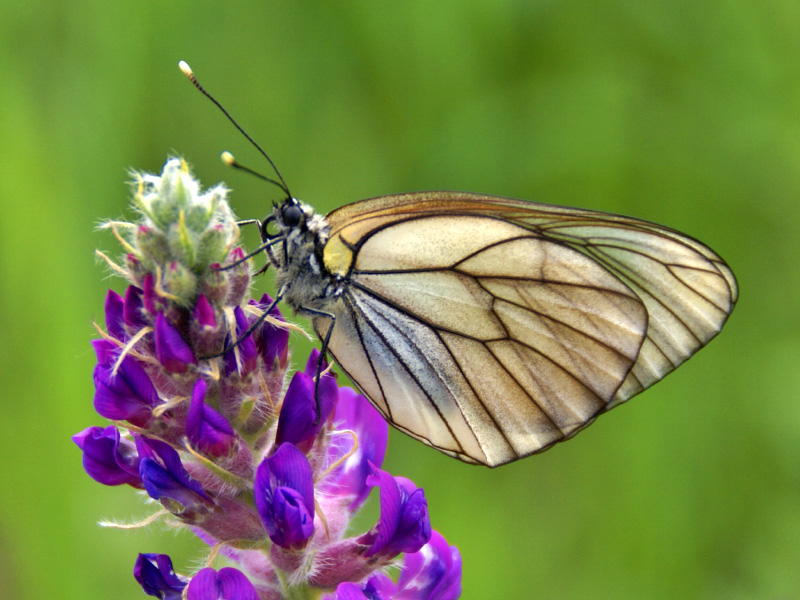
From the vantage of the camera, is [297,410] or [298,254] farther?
[298,254]

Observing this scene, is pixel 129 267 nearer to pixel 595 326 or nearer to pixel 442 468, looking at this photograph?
pixel 595 326

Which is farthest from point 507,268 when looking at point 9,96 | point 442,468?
point 9,96

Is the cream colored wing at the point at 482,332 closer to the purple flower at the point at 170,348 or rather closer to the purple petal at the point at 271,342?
the purple petal at the point at 271,342

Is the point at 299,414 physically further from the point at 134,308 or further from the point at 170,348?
the point at 134,308

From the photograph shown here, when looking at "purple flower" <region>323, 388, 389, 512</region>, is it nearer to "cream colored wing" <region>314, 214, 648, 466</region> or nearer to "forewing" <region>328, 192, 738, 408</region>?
"cream colored wing" <region>314, 214, 648, 466</region>

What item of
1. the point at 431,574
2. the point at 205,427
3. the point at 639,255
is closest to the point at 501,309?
the point at 639,255

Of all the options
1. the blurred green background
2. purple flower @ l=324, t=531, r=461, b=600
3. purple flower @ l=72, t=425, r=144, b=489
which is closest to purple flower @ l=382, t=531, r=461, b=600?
purple flower @ l=324, t=531, r=461, b=600
